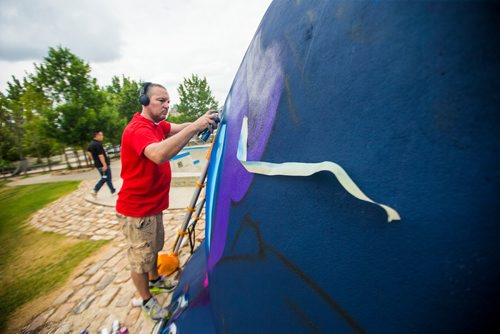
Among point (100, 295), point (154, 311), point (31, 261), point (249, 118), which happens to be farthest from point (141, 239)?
point (31, 261)

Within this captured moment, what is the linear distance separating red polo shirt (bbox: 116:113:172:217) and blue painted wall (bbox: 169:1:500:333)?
1.38 metres

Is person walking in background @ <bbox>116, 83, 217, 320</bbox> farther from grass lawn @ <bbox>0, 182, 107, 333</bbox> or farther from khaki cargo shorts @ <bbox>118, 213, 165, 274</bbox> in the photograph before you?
grass lawn @ <bbox>0, 182, 107, 333</bbox>

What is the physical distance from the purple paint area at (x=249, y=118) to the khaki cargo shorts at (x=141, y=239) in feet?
3.43

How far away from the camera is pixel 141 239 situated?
1982 millimetres

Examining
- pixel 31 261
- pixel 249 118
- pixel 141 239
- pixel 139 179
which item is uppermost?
pixel 249 118

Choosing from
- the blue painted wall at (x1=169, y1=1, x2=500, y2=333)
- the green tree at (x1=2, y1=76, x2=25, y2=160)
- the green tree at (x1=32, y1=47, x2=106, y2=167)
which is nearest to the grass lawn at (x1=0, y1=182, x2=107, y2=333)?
the blue painted wall at (x1=169, y1=1, x2=500, y2=333)

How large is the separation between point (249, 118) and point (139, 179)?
142 cm

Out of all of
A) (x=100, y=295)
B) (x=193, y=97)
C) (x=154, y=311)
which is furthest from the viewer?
(x=193, y=97)

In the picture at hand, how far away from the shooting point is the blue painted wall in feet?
1.58

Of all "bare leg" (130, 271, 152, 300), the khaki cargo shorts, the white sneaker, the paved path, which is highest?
the khaki cargo shorts

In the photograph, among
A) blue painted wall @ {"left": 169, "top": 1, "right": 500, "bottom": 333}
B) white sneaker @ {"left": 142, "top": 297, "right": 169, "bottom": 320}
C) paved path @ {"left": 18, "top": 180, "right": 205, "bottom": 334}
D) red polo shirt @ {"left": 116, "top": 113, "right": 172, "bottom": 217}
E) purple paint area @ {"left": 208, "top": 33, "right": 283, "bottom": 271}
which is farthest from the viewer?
paved path @ {"left": 18, "top": 180, "right": 205, "bottom": 334}

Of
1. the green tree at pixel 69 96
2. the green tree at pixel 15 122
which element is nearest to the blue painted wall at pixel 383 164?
the green tree at pixel 69 96

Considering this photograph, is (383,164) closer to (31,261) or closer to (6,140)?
(31,261)

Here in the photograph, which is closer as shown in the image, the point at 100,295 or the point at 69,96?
the point at 100,295
